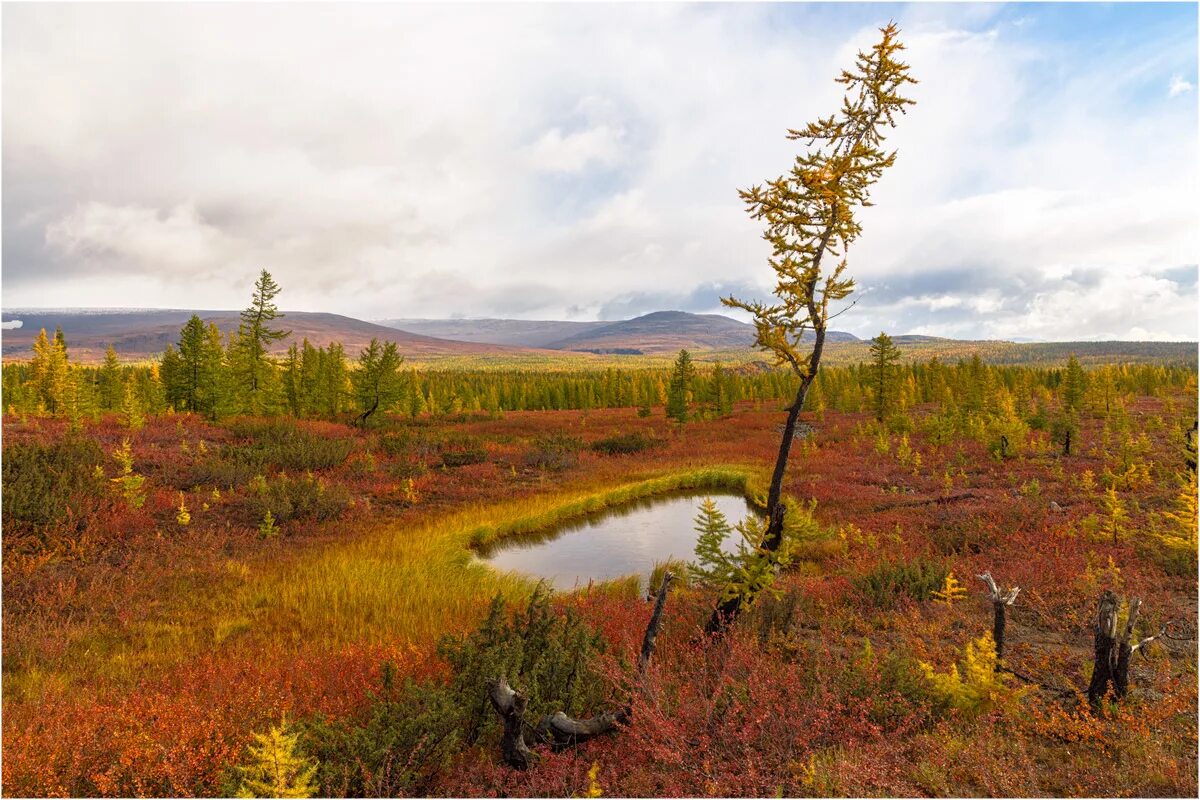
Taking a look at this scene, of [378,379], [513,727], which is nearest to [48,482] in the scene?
[513,727]

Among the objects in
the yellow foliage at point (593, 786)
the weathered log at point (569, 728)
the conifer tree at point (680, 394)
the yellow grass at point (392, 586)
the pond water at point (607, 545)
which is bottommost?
the pond water at point (607, 545)

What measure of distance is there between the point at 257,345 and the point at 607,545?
34.6m

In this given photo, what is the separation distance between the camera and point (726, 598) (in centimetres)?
768

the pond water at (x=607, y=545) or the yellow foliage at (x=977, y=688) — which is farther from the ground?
the yellow foliage at (x=977, y=688)

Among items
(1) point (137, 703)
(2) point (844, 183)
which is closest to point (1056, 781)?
(2) point (844, 183)

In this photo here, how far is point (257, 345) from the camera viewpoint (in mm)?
38750

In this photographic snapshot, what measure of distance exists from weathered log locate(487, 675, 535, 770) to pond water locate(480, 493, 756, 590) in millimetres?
7178

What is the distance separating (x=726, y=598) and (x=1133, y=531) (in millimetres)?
11089

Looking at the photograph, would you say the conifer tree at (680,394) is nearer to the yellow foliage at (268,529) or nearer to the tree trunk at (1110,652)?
the yellow foliage at (268,529)

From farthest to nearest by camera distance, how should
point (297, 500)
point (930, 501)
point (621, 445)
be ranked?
point (621, 445)
point (930, 501)
point (297, 500)

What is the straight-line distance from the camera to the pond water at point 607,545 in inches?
587

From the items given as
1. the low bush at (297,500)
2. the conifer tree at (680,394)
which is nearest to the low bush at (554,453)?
the low bush at (297,500)

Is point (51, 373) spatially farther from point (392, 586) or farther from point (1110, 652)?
point (1110, 652)

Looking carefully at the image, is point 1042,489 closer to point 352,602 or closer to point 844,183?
point 844,183
